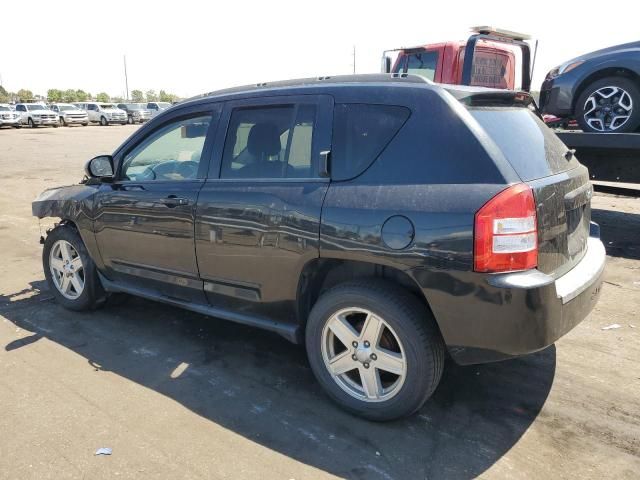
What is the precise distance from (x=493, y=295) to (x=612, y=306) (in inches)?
110

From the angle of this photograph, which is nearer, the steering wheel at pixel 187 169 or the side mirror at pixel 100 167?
the steering wheel at pixel 187 169

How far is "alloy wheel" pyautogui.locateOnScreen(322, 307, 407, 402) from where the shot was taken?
2912mm

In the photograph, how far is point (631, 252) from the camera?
6.22 m

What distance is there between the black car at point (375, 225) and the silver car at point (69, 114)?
136ft

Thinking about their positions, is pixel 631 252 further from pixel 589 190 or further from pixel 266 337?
pixel 266 337

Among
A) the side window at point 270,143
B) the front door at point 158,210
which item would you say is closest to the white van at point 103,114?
the front door at point 158,210

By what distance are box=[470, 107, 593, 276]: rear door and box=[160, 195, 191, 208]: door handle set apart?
6.59 feet

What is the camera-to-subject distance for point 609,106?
6.41 metres

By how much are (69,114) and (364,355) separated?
4325cm

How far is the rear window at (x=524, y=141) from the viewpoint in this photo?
9.11 feet

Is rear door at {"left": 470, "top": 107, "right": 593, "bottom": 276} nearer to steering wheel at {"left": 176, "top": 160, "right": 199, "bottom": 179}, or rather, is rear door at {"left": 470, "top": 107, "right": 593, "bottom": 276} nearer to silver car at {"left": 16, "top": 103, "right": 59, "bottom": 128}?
steering wheel at {"left": 176, "top": 160, "right": 199, "bottom": 179}

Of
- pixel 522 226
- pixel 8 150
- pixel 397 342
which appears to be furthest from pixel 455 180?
pixel 8 150

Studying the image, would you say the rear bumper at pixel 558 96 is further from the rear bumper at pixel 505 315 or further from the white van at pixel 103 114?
the white van at pixel 103 114

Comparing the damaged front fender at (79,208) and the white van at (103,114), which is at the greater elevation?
the white van at (103,114)
